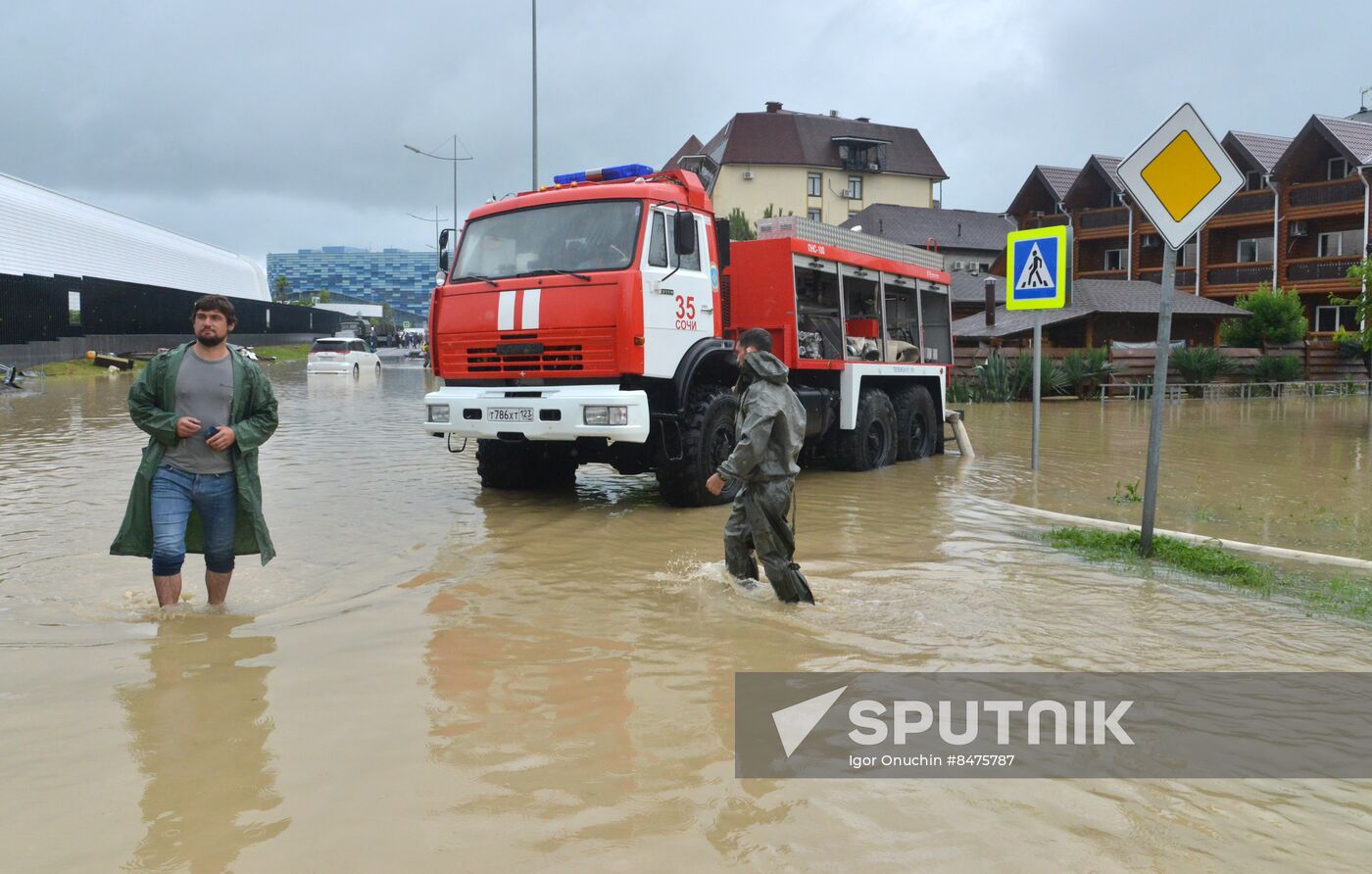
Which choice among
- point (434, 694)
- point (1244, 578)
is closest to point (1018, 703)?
point (434, 694)

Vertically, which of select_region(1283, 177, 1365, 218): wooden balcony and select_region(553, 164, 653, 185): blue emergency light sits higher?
select_region(1283, 177, 1365, 218): wooden balcony

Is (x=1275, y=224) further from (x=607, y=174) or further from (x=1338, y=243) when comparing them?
(x=607, y=174)

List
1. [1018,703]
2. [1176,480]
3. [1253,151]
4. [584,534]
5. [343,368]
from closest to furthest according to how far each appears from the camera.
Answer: [1018,703] < [584,534] < [1176,480] < [343,368] < [1253,151]

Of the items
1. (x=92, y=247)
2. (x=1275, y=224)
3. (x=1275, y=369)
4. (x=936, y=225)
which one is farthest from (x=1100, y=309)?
(x=92, y=247)

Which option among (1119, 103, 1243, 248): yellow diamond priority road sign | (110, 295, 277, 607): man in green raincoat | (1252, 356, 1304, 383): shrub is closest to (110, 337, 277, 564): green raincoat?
(110, 295, 277, 607): man in green raincoat

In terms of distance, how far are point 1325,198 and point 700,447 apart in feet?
139

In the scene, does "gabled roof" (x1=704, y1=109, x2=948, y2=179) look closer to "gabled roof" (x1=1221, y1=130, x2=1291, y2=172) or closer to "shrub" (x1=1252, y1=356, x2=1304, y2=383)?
"gabled roof" (x1=1221, y1=130, x2=1291, y2=172)

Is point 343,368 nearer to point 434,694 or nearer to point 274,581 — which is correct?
point 274,581

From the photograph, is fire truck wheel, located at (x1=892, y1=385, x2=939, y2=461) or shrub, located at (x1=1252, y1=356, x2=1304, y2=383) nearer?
fire truck wheel, located at (x1=892, y1=385, x2=939, y2=461)

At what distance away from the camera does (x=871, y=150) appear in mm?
67812

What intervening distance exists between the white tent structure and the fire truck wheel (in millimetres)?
46571

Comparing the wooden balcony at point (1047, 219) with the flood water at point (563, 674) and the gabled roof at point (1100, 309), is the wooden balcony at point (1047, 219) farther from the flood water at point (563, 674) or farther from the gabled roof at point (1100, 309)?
the flood water at point (563, 674)

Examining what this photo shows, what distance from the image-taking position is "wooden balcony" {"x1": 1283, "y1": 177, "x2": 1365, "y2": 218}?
4162cm

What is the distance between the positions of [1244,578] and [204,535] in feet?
20.1
